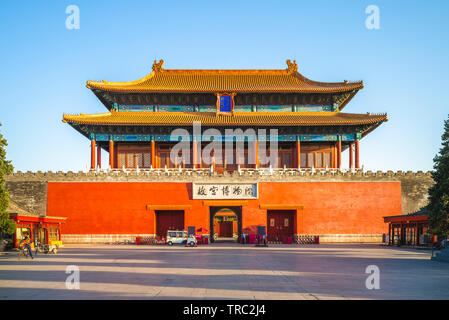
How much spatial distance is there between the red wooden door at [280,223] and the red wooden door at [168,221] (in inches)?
230

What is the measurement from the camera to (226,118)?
3291cm

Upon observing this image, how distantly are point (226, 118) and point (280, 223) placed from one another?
27.5ft

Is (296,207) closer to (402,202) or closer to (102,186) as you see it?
(402,202)

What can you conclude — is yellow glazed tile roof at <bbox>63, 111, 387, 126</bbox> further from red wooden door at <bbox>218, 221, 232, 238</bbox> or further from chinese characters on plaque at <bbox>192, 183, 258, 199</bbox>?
red wooden door at <bbox>218, 221, 232, 238</bbox>

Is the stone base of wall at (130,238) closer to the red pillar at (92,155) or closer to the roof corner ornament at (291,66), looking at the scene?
the red pillar at (92,155)

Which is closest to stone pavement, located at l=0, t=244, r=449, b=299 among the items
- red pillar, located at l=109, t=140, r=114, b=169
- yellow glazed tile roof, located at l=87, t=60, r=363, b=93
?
red pillar, located at l=109, t=140, r=114, b=169

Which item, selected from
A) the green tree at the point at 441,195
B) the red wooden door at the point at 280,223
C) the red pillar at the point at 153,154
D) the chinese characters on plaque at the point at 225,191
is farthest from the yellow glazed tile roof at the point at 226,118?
the green tree at the point at 441,195

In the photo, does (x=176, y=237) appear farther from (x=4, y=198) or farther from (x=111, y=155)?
(x=4, y=198)

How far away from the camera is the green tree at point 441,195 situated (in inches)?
694

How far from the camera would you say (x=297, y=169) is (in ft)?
101

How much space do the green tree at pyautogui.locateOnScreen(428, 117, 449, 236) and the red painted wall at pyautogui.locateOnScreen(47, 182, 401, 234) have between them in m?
11.3

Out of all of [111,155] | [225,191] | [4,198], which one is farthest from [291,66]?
[4,198]
